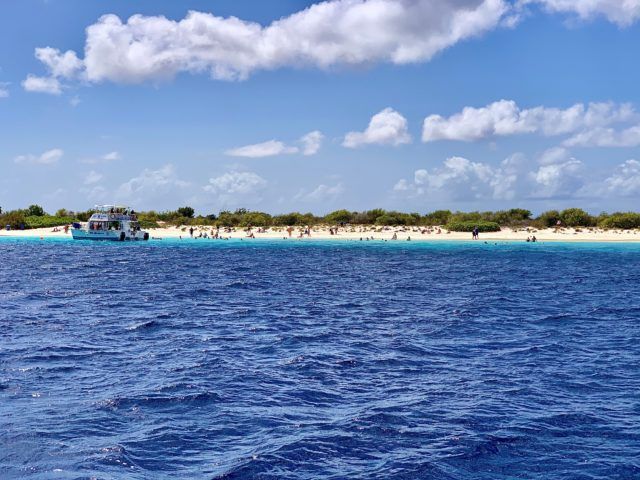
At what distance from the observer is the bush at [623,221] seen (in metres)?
143

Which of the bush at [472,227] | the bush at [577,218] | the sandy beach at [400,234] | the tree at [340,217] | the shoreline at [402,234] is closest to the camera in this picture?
the shoreline at [402,234]

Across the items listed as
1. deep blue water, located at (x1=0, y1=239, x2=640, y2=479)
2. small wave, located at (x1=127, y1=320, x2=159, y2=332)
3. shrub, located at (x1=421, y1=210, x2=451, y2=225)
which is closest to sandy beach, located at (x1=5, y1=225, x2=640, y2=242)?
shrub, located at (x1=421, y1=210, x2=451, y2=225)

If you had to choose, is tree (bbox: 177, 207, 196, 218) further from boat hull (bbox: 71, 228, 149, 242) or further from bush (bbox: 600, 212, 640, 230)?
bush (bbox: 600, 212, 640, 230)

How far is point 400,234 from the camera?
135 metres

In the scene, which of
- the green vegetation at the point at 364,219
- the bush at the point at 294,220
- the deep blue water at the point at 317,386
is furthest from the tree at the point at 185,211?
the deep blue water at the point at 317,386

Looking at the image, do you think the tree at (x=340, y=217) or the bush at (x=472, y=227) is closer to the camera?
the bush at (x=472, y=227)

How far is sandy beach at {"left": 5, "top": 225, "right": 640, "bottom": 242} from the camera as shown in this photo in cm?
12700

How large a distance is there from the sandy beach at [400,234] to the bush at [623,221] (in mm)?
3587

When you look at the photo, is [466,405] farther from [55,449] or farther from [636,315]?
[636,315]

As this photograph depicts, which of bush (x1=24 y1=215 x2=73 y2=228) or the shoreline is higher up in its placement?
bush (x1=24 y1=215 x2=73 y2=228)

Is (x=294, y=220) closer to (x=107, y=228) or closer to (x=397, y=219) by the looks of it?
(x=397, y=219)

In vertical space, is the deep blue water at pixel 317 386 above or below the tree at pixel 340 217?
below

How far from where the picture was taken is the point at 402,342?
25234 millimetres

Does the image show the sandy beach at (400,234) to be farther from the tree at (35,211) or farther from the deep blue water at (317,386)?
the deep blue water at (317,386)
